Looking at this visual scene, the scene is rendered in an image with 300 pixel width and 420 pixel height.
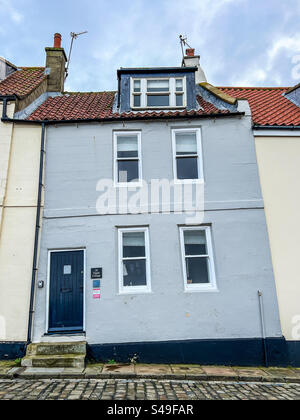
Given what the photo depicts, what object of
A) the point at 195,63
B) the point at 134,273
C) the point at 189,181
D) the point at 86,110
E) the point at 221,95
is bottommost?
the point at 134,273

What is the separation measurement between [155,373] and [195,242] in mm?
3510

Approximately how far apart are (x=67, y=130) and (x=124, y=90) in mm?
2730

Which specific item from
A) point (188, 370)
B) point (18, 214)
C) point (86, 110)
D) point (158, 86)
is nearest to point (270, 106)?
point (158, 86)

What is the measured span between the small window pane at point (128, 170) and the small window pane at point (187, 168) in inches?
53.1

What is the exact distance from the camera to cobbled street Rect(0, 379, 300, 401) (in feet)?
16.4

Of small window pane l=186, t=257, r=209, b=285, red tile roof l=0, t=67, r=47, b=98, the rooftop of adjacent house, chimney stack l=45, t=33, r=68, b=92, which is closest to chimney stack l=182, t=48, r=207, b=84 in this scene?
the rooftop of adjacent house

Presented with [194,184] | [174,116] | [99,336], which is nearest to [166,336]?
[99,336]

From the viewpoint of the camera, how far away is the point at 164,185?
315 inches

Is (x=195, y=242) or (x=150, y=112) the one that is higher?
(x=150, y=112)

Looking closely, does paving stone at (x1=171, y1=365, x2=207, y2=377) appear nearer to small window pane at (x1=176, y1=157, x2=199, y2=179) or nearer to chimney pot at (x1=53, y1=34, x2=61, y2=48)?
small window pane at (x1=176, y1=157, x2=199, y2=179)

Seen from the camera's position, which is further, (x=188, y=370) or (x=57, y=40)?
(x=57, y=40)

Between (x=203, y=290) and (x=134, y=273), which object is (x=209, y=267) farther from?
(x=134, y=273)

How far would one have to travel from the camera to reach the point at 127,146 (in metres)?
8.52
